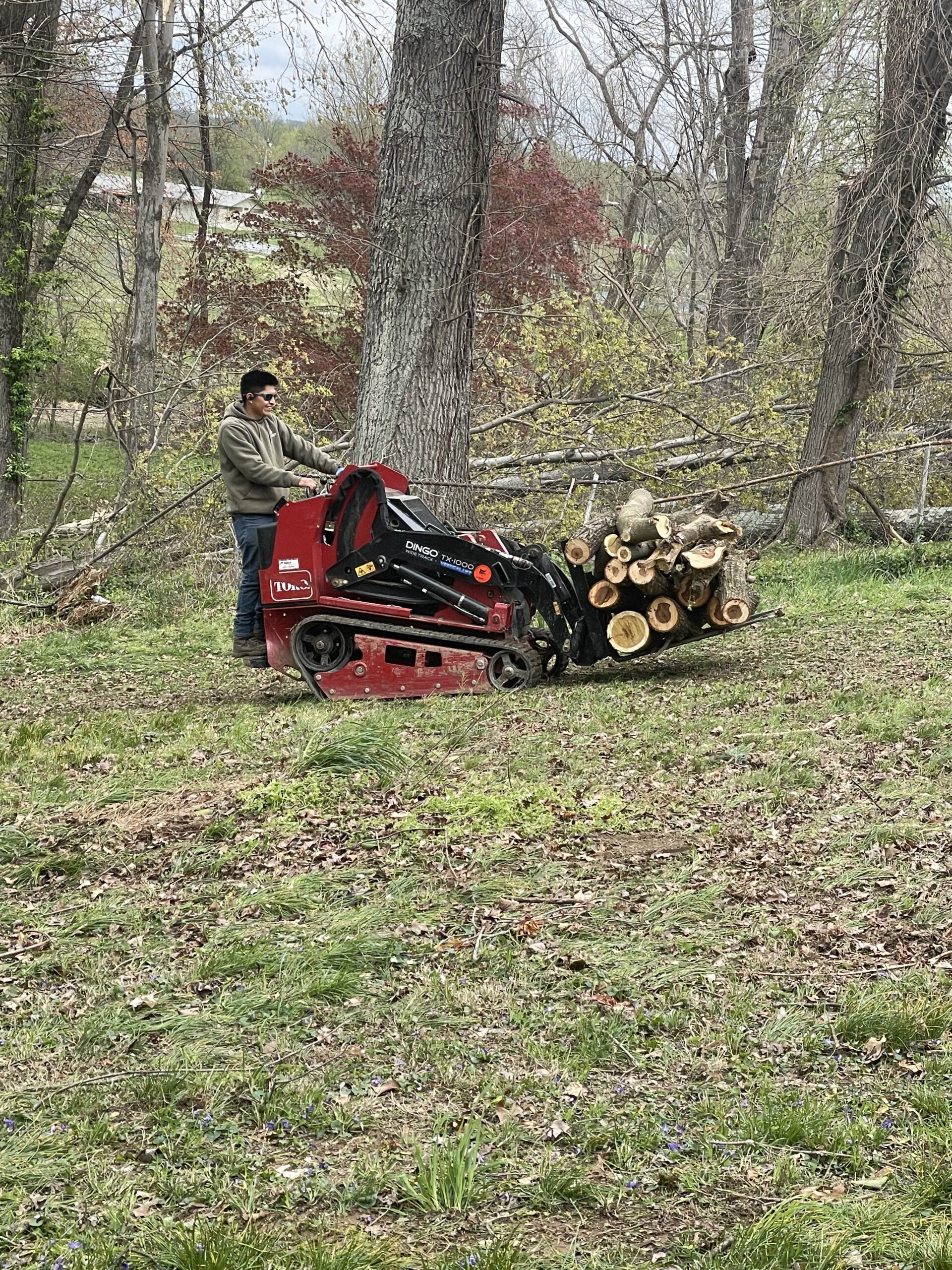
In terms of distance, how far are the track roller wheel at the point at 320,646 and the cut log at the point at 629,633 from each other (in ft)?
5.96

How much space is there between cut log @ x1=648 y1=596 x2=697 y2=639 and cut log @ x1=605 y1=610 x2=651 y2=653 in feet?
0.19

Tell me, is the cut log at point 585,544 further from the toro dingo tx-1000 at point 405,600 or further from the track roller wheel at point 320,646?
the track roller wheel at point 320,646

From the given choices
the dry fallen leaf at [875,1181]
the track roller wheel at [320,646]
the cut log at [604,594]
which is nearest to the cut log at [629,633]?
the cut log at [604,594]

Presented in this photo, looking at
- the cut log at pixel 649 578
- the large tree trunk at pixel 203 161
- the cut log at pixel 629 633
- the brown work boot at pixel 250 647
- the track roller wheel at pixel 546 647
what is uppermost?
the large tree trunk at pixel 203 161

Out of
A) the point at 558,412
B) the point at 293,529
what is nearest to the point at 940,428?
the point at 558,412

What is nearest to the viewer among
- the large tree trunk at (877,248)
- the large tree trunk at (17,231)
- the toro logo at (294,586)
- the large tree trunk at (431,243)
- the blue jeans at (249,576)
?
the toro logo at (294,586)

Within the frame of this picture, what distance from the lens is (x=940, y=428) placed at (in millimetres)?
15531

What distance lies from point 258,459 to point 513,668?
7.44ft

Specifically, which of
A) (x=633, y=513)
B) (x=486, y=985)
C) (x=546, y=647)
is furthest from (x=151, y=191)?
(x=486, y=985)

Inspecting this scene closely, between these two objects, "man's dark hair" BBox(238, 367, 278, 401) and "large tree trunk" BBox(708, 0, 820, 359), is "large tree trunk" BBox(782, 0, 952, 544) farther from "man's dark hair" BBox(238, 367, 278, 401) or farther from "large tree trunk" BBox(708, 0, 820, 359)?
"man's dark hair" BBox(238, 367, 278, 401)

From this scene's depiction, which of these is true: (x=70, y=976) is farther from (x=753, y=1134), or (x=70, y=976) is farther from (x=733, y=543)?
(x=733, y=543)

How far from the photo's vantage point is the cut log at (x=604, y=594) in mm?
8164

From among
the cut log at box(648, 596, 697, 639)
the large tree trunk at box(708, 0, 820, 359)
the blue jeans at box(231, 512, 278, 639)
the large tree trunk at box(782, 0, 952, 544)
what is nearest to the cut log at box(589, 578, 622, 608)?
the cut log at box(648, 596, 697, 639)

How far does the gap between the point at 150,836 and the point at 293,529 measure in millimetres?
2852
